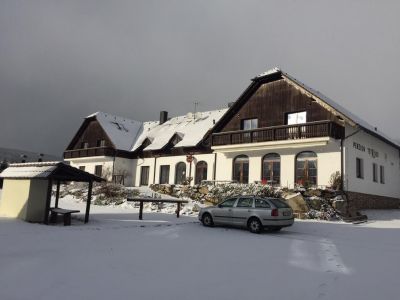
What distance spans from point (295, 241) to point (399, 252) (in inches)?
119

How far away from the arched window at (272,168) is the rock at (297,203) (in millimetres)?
4765

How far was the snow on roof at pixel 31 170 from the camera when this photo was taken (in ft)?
45.0

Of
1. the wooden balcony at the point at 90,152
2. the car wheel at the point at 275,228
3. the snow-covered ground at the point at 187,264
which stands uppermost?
the wooden balcony at the point at 90,152

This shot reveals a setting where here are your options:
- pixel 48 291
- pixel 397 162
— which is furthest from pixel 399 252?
pixel 397 162

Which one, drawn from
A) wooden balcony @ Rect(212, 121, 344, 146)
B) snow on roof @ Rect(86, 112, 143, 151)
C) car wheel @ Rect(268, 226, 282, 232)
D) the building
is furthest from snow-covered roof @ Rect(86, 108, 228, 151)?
car wheel @ Rect(268, 226, 282, 232)

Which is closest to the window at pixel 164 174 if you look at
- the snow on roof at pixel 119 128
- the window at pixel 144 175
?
the window at pixel 144 175

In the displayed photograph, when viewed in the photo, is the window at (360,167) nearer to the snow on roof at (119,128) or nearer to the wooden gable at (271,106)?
the wooden gable at (271,106)

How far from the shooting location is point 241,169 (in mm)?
26859

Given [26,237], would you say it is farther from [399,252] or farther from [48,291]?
[399,252]

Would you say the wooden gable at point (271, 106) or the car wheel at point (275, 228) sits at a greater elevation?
the wooden gable at point (271, 106)

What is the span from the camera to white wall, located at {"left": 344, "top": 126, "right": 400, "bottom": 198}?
22719 millimetres

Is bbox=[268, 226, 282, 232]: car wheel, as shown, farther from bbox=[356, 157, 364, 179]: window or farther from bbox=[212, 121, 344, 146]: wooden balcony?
bbox=[356, 157, 364, 179]: window

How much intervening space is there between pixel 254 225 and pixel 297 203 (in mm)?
6264

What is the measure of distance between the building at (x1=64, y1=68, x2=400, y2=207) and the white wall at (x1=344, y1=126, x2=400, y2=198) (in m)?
0.06
